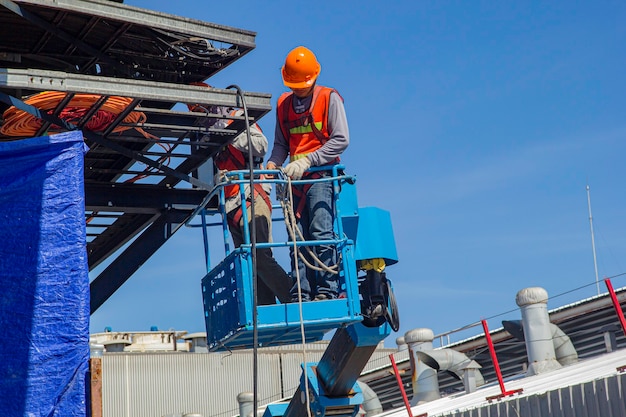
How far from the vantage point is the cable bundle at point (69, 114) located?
31.6 ft

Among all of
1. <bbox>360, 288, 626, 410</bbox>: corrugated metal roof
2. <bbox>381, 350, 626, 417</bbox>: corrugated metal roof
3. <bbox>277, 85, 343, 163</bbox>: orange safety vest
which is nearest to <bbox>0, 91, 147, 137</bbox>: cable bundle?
<bbox>277, 85, 343, 163</bbox>: orange safety vest

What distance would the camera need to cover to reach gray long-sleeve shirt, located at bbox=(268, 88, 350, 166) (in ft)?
29.2

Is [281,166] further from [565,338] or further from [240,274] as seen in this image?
[565,338]

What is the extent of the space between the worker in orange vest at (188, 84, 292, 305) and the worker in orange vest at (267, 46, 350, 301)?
1.67 feet

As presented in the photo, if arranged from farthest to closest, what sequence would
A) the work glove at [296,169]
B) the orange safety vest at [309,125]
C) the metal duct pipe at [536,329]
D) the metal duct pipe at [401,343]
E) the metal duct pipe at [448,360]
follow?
the metal duct pipe at [401,343]
the metal duct pipe at [448,360]
the metal duct pipe at [536,329]
the orange safety vest at [309,125]
the work glove at [296,169]

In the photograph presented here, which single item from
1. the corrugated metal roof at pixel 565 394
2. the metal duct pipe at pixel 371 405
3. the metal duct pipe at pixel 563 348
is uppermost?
the metal duct pipe at pixel 563 348

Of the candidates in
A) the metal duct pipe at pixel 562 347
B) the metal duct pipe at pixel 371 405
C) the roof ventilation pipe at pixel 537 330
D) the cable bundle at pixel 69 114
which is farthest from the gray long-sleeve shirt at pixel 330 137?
the metal duct pipe at pixel 371 405

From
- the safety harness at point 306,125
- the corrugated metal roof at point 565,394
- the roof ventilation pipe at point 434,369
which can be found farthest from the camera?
the roof ventilation pipe at point 434,369

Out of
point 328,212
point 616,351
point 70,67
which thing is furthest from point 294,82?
point 616,351

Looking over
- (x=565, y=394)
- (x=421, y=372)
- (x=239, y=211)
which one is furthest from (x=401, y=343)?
(x=239, y=211)

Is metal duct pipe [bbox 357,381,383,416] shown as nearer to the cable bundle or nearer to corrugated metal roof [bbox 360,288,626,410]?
corrugated metal roof [bbox 360,288,626,410]

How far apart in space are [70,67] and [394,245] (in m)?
4.68

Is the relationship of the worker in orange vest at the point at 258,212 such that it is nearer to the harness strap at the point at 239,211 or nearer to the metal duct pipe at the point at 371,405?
the harness strap at the point at 239,211

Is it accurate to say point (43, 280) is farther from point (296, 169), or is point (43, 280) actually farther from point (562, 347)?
point (562, 347)
